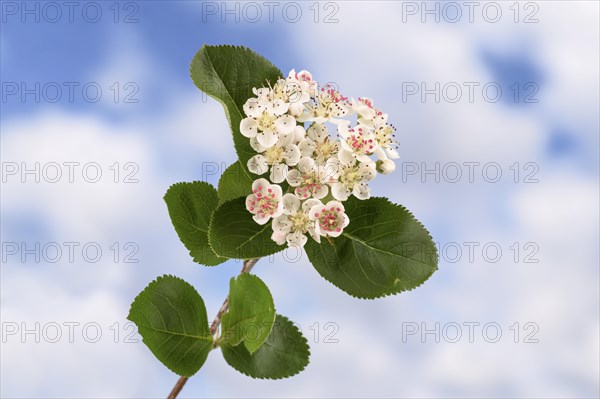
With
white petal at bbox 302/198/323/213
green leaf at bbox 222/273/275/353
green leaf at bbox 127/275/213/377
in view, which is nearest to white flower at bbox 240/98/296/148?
white petal at bbox 302/198/323/213

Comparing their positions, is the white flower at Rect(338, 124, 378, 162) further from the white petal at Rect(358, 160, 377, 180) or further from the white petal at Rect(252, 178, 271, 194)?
the white petal at Rect(252, 178, 271, 194)

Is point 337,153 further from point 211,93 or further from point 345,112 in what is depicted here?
point 211,93

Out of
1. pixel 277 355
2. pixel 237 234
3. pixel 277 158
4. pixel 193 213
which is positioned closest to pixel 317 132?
pixel 277 158

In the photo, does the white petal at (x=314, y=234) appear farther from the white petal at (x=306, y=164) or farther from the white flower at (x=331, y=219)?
the white petal at (x=306, y=164)

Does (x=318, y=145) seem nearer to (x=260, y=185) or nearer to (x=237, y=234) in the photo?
(x=260, y=185)

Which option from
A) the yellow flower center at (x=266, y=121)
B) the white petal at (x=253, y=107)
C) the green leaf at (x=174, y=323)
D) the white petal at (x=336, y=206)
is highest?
the white petal at (x=253, y=107)

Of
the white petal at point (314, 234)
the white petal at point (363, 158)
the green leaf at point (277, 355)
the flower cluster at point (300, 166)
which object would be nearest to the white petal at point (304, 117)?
the flower cluster at point (300, 166)
